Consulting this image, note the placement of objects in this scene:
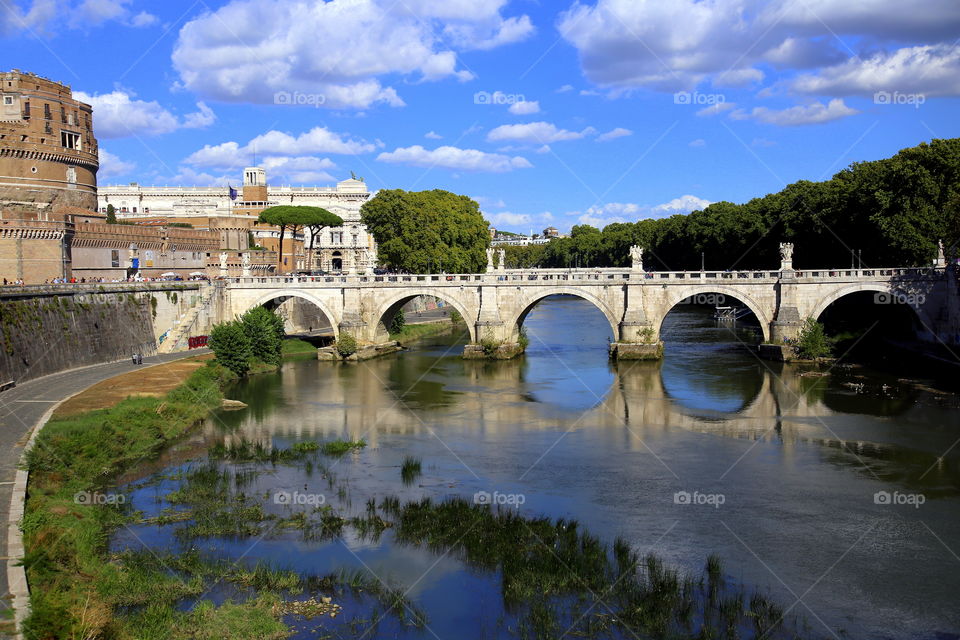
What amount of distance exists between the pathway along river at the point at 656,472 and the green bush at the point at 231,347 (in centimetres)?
171

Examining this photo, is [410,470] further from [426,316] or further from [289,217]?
[426,316]

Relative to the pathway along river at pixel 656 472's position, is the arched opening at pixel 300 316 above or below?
above

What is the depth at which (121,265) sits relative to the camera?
6353cm

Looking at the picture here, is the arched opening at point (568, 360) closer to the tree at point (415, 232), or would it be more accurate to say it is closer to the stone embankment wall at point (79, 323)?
the tree at point (415, 232)

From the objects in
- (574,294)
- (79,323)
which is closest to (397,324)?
(574,294)

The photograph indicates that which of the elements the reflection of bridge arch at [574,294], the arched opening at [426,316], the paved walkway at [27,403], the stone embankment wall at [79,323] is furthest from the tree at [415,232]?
the paved walkway at [27,403]

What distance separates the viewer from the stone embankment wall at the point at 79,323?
129ft

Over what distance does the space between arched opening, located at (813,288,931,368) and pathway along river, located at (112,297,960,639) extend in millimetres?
5604

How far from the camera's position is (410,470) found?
2936 centimetres

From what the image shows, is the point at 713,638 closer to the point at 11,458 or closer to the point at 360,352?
Answer: the point at 11,458

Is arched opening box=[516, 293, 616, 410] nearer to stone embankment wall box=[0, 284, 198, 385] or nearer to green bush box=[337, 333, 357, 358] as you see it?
green bush box=[337, 333, 357, 358]

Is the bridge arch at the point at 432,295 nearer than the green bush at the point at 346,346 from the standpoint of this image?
No

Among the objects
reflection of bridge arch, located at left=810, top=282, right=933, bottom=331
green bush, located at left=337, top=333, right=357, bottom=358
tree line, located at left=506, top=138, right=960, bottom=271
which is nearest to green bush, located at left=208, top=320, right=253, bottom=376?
green bush, located at left=337, top=333, right=357, bottom=358

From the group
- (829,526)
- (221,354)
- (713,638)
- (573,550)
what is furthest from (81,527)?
(221,354)
